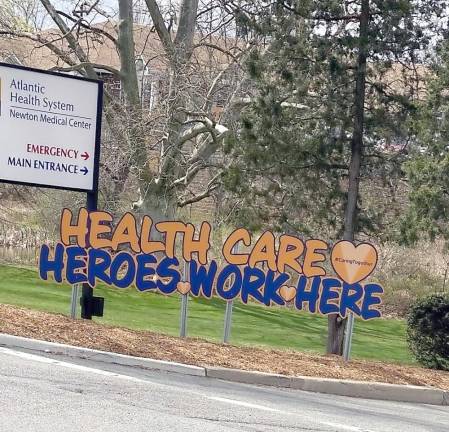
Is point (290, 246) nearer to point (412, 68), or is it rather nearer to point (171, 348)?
point (171, 348)

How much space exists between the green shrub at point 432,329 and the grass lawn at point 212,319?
2362mm

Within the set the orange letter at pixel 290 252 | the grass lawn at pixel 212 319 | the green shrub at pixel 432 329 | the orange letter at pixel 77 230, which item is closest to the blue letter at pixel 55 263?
the orange letter at pixel 77 230

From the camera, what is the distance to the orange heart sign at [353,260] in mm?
12984

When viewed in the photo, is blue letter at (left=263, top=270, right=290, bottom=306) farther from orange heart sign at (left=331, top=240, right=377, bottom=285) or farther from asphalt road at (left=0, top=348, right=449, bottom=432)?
asphalt road at (left=0, top=348, right=449, bottom=432)

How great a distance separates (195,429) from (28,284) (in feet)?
59.5

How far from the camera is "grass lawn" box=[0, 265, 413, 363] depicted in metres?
18.5

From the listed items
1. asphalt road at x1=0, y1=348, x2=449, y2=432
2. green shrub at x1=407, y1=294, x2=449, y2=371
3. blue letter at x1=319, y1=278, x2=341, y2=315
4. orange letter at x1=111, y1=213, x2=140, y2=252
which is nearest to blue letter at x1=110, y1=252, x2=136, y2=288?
orange letter at x1=111, y1=213, x2=140, y2=252

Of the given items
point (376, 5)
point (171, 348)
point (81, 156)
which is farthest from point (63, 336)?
point (376, 5)

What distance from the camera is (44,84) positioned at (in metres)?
12.8

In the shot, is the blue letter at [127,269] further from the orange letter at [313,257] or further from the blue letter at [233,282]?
the orange letter at [313,257]

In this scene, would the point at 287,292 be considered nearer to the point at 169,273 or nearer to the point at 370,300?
the point at 370,300

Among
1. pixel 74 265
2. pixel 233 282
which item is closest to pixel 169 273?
pixel 233 282

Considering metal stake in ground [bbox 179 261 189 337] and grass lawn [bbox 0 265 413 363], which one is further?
grass lawn [bbox 0 265 413 363]

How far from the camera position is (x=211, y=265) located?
13180 millimetres
